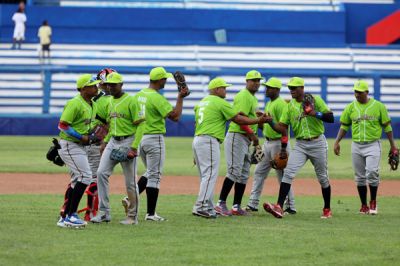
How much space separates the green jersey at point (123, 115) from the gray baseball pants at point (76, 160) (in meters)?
0.56

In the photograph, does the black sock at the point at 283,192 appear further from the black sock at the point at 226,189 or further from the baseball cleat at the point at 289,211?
the black sock at the point at 226,189

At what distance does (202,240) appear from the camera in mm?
11242

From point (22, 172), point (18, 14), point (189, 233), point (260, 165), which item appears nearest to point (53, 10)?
point (18, 14)

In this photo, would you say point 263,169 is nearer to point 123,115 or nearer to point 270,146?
point 270,146

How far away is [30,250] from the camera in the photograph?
1025cm

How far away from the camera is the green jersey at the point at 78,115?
12195mm

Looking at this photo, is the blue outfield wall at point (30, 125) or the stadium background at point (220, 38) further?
the stadium background at point (220, 38)

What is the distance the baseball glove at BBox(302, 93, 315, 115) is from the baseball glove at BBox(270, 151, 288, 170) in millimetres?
793

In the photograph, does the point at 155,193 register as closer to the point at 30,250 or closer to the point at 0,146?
the point at 30,250

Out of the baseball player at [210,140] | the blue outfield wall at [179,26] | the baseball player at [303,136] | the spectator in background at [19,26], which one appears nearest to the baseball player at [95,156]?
the baseball player at [210,140]

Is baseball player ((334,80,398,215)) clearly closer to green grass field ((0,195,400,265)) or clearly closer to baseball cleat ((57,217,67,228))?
green grass field ((0,195,400,265))

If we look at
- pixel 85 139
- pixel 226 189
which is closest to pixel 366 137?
pixel 226 189

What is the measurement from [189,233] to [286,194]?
2.64 meters

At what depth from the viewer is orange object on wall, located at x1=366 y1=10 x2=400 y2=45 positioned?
41.3 metres
